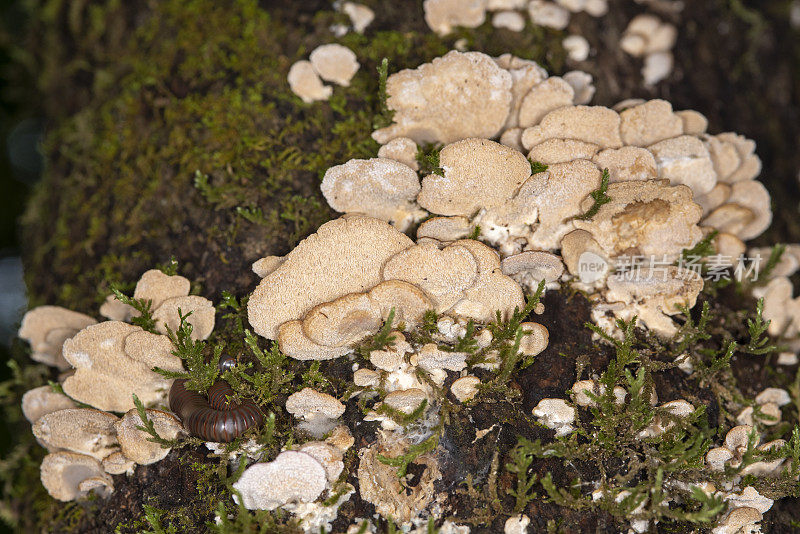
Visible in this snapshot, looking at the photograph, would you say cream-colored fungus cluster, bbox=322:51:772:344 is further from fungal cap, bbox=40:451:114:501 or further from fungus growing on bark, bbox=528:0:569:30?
fungal cap, bbox=40:451:114:501

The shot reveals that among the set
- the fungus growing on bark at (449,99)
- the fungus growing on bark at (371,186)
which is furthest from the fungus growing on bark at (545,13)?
the fungus growing on bark at (371,186)

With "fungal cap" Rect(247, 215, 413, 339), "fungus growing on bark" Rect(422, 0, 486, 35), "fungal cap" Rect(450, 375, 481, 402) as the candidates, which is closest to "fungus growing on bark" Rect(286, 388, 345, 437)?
"fungal cap" Rect(247, 215, 413, 339)

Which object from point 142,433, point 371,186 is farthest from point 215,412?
point 371,186

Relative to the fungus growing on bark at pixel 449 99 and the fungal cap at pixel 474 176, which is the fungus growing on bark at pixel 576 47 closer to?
the fungus growing on bark at pixel 449 99

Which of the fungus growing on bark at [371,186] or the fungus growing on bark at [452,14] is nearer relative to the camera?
the fungus growing on bark at [371,186]

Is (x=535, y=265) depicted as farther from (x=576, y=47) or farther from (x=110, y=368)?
(x=110, y=368)

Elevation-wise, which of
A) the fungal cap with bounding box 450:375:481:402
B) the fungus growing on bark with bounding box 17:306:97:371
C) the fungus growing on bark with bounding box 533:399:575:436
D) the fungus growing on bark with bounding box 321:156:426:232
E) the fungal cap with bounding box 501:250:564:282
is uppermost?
the fungus growing on bark with bounding box 321:156:426:232
